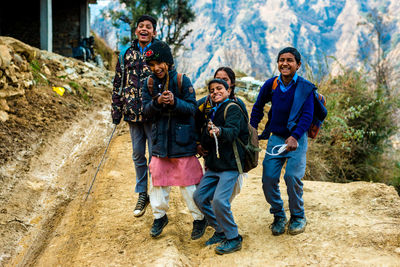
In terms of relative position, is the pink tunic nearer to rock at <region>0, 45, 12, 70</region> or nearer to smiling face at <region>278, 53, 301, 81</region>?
smiling face at <region>278, 53, 301, 81</region>

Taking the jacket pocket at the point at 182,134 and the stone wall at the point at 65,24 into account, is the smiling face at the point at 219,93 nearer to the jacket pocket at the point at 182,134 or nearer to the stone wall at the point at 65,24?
the jacket pocket at the point at 182,134

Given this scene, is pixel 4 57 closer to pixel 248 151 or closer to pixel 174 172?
pixel 174 172

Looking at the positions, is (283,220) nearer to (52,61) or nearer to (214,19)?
(52,61)

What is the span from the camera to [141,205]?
364 cm

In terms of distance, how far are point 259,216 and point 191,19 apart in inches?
757

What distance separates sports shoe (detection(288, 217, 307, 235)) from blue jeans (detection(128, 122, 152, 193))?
1613 mm

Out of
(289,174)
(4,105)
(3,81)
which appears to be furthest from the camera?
(3,81)

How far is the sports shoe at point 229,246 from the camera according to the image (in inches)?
112

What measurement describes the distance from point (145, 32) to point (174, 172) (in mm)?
1524

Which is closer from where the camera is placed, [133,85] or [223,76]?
[223,76]

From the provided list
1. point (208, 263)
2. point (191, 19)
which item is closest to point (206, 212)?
point (208, 263)

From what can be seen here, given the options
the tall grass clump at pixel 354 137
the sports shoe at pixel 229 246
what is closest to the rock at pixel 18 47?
the sports shoe at pixel 229 246

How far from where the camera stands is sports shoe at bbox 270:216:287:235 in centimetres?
320

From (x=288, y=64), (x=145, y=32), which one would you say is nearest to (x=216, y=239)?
(x=288, y=64)
